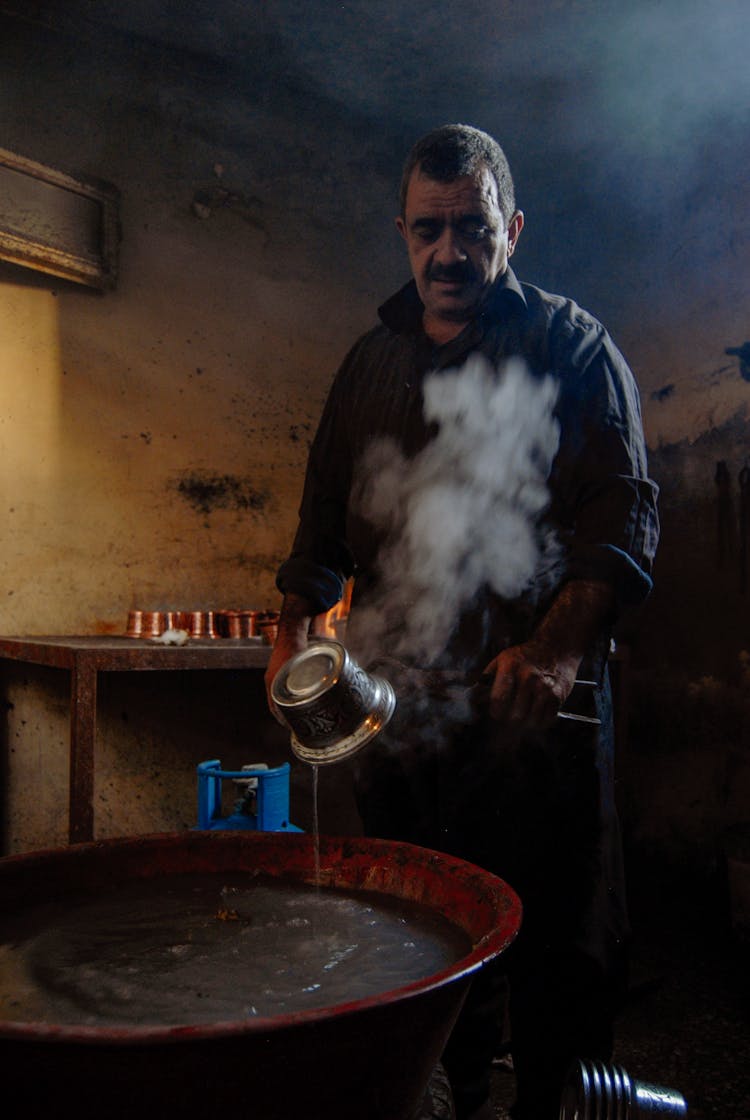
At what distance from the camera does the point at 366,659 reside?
6.39 ft

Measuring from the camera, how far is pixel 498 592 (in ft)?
5.90

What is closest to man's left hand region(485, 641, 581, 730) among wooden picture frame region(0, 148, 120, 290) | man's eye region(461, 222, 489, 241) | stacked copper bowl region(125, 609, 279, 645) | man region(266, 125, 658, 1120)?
man region(266, 125, 658, 1120)

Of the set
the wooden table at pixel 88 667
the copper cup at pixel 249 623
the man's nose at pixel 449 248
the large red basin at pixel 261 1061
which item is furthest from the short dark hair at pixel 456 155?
the copper cup at pixel 249 623

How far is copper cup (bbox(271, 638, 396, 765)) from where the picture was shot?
131 centimetres

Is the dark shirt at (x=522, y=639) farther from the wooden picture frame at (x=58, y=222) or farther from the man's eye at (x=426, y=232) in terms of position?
the wooden picture frame at (x=58, y=222)

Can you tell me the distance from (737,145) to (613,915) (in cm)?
380

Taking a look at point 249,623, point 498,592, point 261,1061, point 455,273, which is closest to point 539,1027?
point 498,592

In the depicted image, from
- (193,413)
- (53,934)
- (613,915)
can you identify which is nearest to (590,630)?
(613,915)

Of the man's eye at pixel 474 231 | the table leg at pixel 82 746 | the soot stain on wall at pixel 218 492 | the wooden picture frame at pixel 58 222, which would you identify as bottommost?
the table leg at pixel 82 746

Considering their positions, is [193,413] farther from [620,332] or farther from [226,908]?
[226,908]

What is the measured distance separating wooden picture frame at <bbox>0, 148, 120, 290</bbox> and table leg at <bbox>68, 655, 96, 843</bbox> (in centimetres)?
193

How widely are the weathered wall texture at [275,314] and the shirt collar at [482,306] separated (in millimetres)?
2228

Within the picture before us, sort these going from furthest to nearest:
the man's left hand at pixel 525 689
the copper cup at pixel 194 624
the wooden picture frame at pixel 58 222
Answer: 1. the copper cup at pixel 194 624
2. the wooden picture frame at pixel 58 222
3. the man's left hand at pixel 525 689

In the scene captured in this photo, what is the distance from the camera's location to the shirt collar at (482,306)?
1.88m
